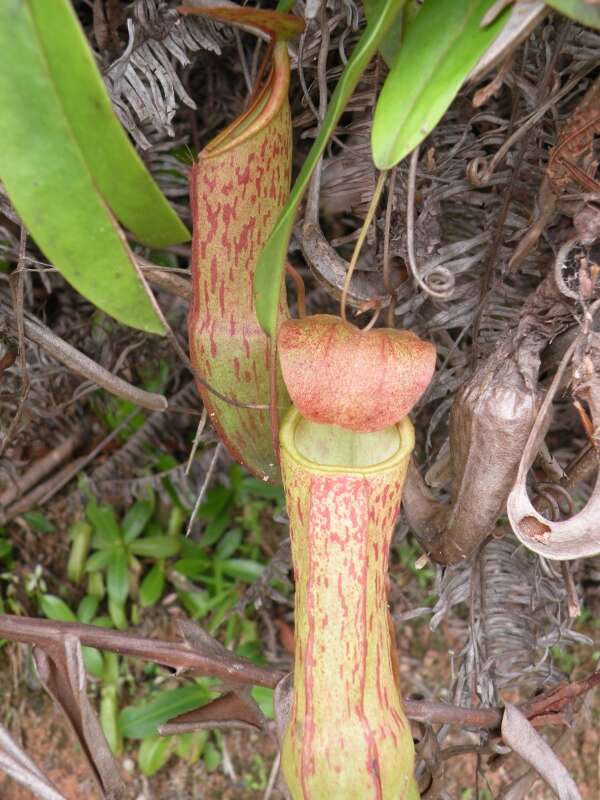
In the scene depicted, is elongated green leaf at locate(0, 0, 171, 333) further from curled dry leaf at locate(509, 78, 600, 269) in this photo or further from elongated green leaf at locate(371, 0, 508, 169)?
curled dry leaf at locate(509, 78, 600, 269)

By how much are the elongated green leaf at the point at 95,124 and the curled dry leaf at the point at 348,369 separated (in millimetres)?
136

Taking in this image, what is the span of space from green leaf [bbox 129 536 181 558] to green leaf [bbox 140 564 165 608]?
30 millimetres

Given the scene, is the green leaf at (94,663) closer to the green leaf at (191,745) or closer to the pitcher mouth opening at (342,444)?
the green leaf at (191,745)

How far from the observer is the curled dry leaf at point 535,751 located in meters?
0.74

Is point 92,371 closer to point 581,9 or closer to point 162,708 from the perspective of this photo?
point 581,9

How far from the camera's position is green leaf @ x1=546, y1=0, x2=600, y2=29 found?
17.0 inches

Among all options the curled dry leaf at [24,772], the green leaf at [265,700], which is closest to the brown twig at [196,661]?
the curled dry leaf at [24,772]

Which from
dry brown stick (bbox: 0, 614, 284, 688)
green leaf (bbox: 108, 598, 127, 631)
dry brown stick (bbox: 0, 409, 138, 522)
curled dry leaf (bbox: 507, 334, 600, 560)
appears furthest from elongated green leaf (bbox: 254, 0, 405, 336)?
green leaf (bbox: 108, 598, 127, 631)

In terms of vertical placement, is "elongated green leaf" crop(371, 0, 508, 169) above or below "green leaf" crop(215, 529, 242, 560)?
above

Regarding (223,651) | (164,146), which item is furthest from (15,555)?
(164,146)

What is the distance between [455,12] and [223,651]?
0.64m

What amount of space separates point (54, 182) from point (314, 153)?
16 centimetres

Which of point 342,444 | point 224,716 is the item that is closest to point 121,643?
point 224,716

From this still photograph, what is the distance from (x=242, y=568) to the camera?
1290 mm
